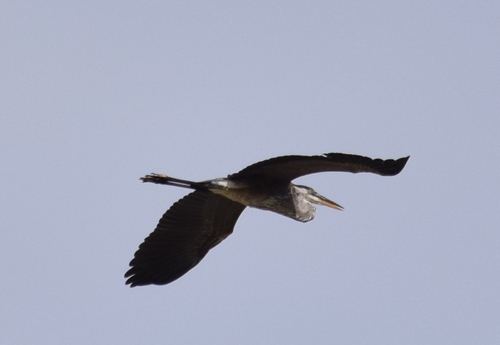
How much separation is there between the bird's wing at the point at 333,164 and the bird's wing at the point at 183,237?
75.6 inches

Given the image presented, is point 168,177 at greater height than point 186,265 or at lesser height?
greater

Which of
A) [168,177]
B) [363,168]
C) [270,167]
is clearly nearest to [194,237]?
[168,177]

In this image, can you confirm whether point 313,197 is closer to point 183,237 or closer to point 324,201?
point 324,201

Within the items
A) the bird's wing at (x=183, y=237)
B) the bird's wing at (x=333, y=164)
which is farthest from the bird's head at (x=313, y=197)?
the bird's wing at (x=333, y=164)

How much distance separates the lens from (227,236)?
15008 millimetres

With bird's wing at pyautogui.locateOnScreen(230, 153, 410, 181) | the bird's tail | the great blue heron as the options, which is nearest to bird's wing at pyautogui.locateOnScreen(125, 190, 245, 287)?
the great blue heron

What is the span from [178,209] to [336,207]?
2.35m

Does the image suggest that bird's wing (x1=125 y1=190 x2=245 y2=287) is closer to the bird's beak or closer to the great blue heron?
the great blue heron

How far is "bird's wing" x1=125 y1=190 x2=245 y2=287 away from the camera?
575 inches

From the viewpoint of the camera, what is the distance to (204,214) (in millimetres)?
14852

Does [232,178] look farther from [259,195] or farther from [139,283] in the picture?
[139,283]

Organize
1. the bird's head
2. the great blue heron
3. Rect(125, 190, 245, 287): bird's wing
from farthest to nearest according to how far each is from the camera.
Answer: Rect(125, 190, 245, 287): bird's wing → the bird's head → the great blue heron

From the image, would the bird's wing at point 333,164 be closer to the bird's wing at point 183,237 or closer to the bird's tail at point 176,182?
the bird's tail at point 176,182

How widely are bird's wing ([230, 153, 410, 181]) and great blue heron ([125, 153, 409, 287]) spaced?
0.58 m
